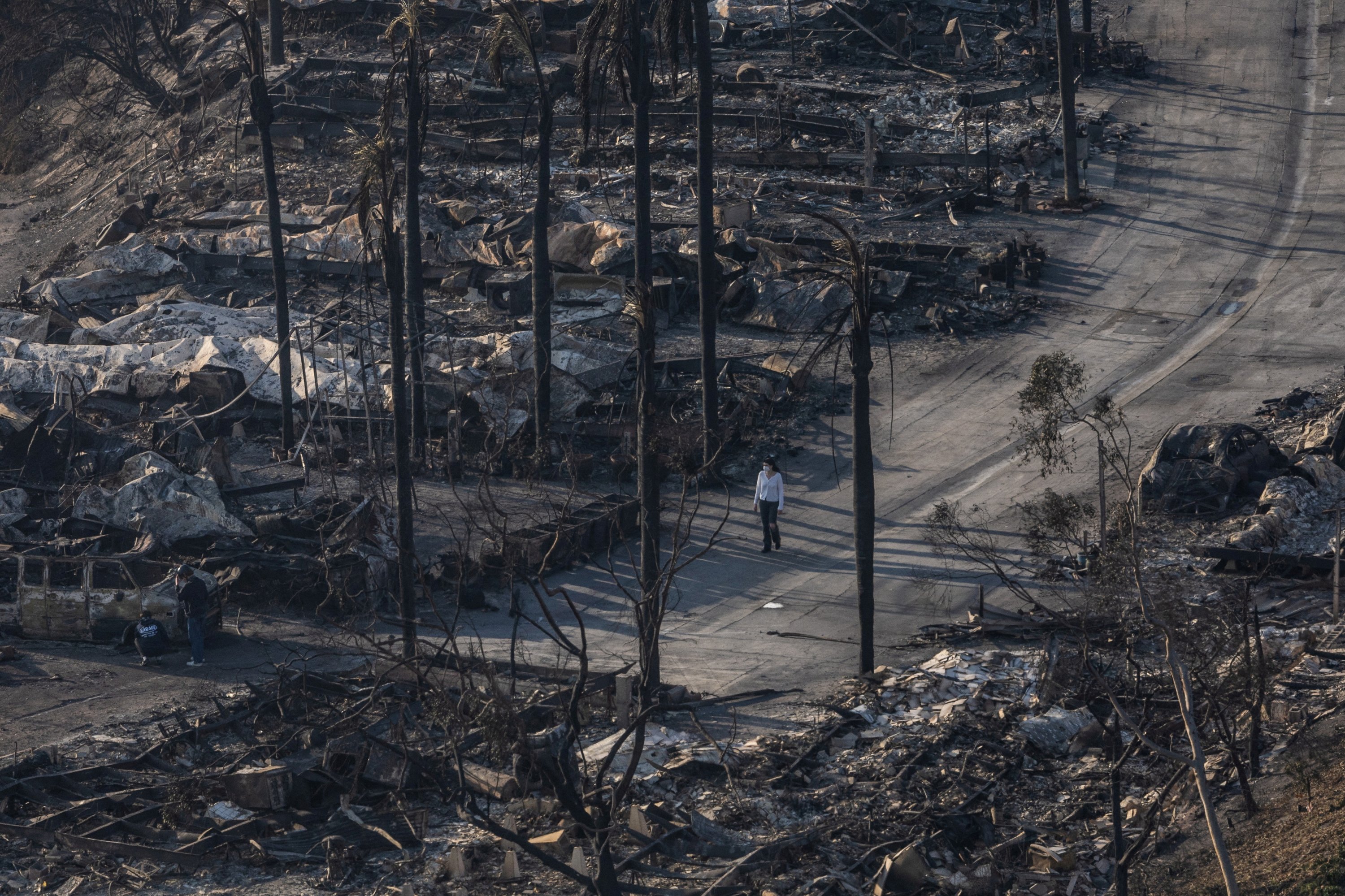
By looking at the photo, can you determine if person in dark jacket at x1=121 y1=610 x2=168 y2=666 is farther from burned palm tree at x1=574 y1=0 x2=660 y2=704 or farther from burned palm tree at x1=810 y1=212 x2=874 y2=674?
burned palm tree at x1=810 y1=212 x2=874 y2=674

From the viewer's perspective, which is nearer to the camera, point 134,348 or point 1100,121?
point 134,348

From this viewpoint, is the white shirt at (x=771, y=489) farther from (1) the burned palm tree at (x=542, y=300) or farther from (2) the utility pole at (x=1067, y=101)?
(2) the utility pole at (x=1067, y=101)

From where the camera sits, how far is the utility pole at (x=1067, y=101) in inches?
1292

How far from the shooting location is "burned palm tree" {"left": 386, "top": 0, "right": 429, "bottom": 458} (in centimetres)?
1889

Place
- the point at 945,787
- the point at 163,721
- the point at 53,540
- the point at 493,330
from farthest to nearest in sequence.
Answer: the point at 493,330 → the point at 53,540 → the point at 163,721 → the point at 945,787

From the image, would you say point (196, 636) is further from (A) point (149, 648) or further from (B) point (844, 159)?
(B) point (844, 159)

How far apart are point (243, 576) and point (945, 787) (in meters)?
Answer: 9.96

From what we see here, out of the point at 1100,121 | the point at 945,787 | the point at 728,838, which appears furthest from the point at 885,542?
the point at 1100,121

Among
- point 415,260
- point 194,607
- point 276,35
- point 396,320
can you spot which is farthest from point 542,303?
point 276,35

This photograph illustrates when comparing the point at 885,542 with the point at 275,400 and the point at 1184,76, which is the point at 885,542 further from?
the point at 1184,76

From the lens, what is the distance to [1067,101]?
32969mm

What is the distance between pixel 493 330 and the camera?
27688 mm

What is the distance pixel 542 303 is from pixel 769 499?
551 centimetres

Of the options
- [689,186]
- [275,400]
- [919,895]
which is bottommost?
[919,895]
